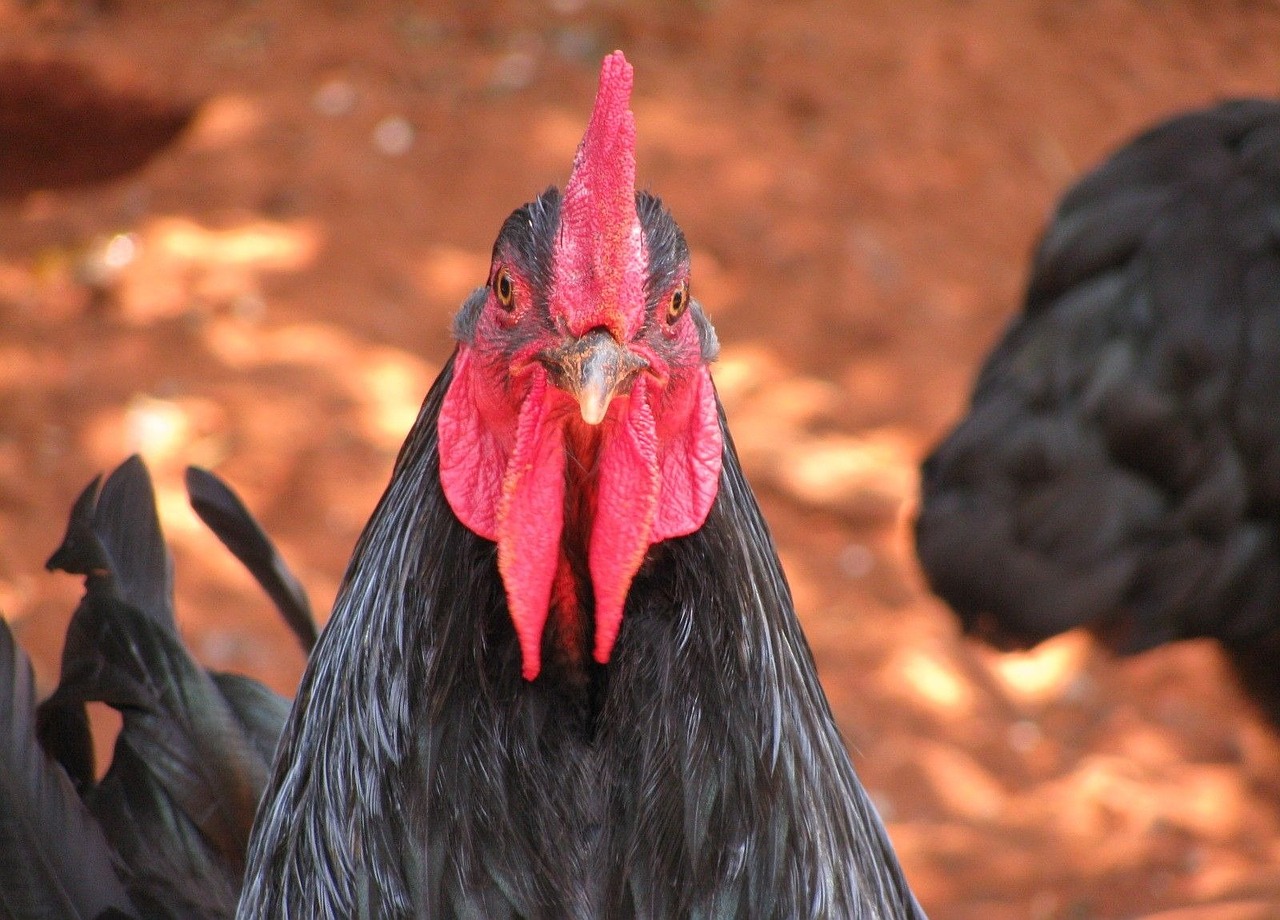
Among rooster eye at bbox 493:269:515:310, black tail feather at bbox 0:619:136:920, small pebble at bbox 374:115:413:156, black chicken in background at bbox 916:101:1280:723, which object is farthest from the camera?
small pebble at bbox 374:115:413:156

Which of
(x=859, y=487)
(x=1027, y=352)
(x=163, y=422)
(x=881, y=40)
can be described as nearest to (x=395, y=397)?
(x=163, y=422)

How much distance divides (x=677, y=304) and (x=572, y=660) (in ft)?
1.55

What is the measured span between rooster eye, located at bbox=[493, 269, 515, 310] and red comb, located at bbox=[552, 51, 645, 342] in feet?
0.25

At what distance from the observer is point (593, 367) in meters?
1.47

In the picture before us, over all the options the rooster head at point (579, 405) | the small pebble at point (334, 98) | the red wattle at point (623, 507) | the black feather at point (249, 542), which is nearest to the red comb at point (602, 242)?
the rooster head at point (579, 405)

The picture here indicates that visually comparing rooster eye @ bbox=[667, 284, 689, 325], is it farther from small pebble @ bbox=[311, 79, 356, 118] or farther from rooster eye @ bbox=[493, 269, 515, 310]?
small pebble @ bbox=[311, 79, 356, 118]

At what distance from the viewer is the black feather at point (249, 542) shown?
95.4 inches

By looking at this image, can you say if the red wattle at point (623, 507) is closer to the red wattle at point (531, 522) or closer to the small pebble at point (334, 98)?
the red wattle at point (531, 522)

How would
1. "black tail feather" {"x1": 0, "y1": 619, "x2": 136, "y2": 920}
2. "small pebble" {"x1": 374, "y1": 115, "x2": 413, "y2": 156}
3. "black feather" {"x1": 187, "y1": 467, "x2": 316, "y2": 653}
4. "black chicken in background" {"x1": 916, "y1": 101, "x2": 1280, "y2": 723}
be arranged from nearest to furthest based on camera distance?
"black tail feather" {"x1": 0, "y1": 619, "x2": 136, "y2": 920} < "black feather" {"x1": 187, "y1": 467, "x2": 316, "y2": 653} < "black chicken in background" {"x1": 916, "y1": 101, "x2": 1280, "y2": 723} < "small pebble" {"x1": 374, "y1": 115, "x2": 413, "y2": 156}

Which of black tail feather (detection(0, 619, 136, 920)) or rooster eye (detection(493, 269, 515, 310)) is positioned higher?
rooster eye (detection(493, 269, 515, 310))

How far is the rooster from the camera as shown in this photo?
1594mm

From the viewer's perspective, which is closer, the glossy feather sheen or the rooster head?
the rooster head

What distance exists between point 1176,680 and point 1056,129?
119 inches

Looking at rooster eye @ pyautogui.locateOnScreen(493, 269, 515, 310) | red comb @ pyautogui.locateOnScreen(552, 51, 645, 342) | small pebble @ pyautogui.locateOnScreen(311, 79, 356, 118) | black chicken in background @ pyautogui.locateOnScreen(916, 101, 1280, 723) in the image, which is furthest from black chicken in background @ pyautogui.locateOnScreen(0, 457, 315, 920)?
small pebble @ pyautogui.locateOnScreen(311, 79, 356, 118)
